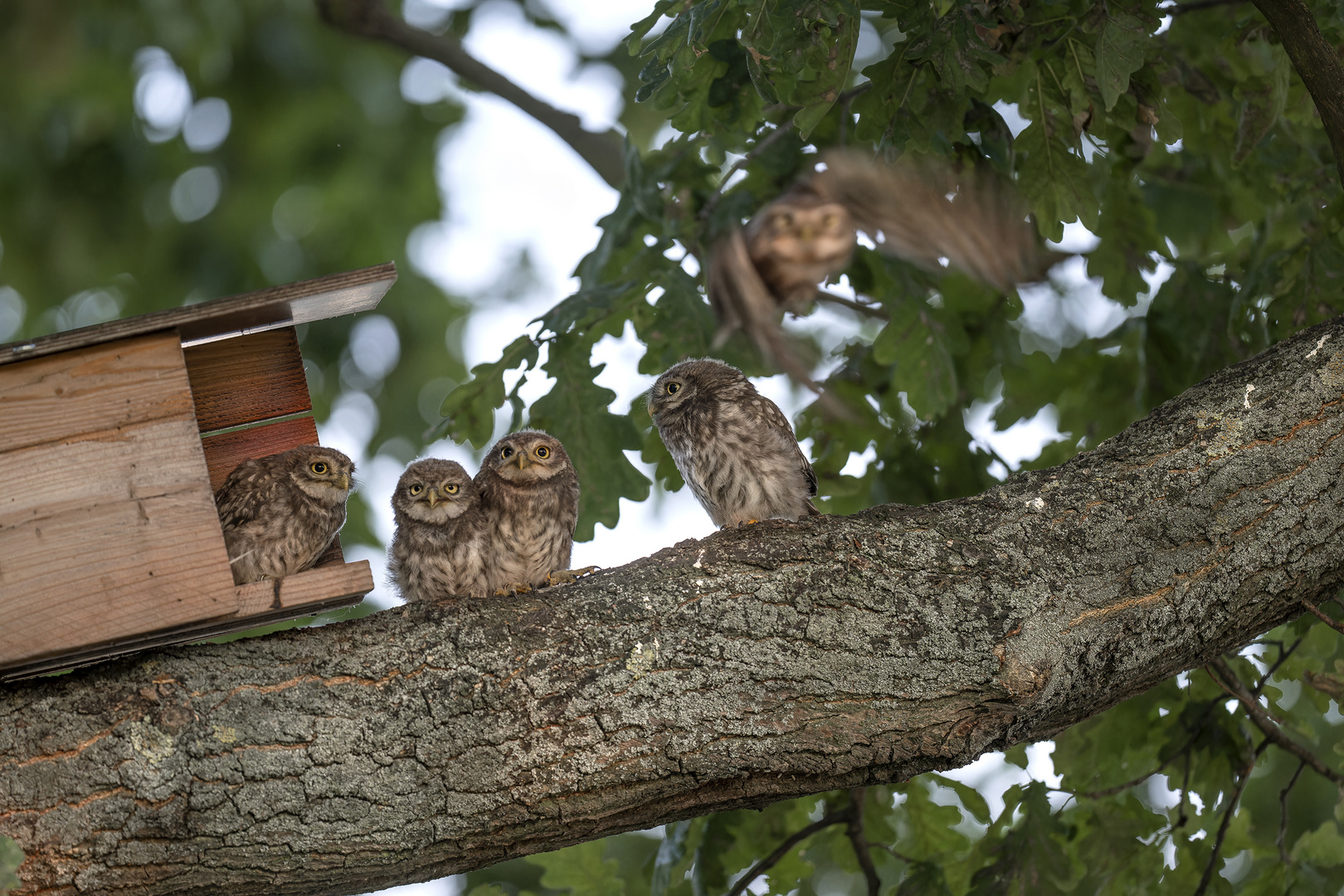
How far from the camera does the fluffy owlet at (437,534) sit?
3.58 meters

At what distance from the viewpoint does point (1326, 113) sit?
317 cm

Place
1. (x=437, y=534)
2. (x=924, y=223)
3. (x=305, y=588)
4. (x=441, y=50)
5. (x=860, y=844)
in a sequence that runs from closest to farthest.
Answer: (x=305, y=588), (x=924, y=223), (x=437, y=534), (x=860, y=844), (x=441, y=50)

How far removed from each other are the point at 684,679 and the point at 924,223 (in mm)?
1301

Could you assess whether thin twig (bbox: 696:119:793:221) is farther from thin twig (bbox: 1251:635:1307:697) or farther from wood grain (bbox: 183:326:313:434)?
thin twig (bbox: 1251:635:1307:697)

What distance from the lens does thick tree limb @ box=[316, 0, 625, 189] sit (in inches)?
214

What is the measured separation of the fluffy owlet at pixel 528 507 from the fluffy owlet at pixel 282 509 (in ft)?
1.79

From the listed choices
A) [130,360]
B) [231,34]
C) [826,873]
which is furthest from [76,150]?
[826,873]

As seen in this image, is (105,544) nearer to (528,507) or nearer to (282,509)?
(282,509)

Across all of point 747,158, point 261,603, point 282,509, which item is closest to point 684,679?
point 261,603

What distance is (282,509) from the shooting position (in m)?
3.28

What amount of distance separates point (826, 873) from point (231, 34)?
7605mm

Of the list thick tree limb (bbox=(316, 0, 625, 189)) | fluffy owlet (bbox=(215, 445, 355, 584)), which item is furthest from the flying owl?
thick tree limb (bbox=(316, 0, 625, 189))

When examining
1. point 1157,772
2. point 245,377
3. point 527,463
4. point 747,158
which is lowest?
point 1157,772

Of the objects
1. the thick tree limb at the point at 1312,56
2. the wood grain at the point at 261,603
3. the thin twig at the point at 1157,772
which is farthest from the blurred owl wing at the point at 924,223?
the thin twig at the point at 1157,772
